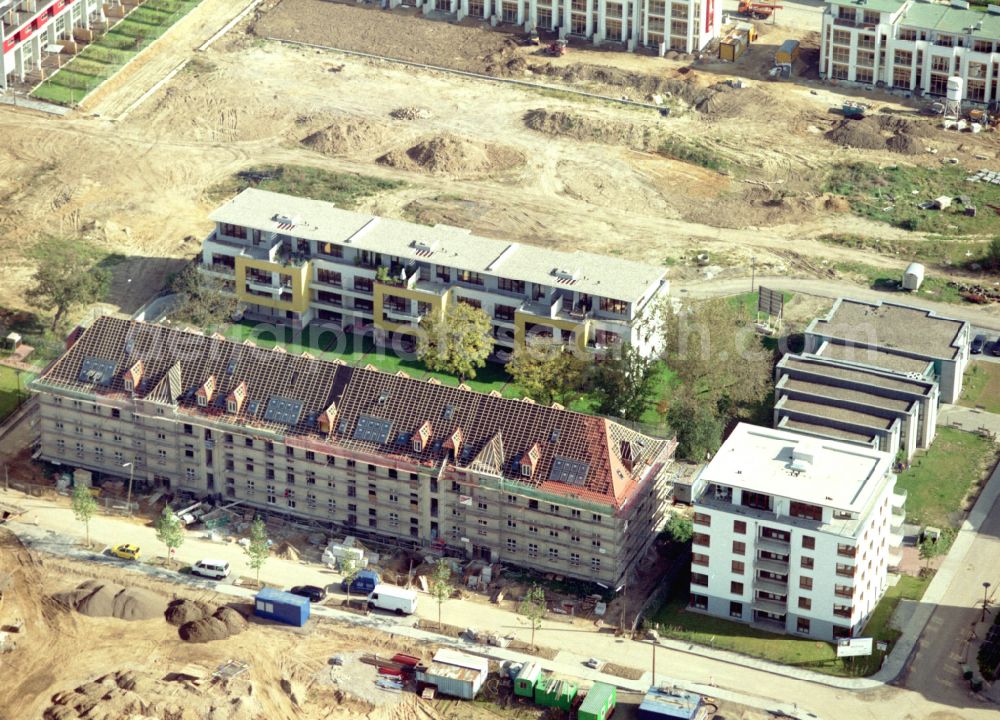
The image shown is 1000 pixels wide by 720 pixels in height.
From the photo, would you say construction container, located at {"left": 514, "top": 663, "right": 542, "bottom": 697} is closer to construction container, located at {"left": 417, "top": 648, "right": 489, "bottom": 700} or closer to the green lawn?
construction container, located at {"left": 417, "top": 648, "right": 489, "bottom": 700}

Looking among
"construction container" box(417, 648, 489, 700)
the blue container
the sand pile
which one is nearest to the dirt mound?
the blue container

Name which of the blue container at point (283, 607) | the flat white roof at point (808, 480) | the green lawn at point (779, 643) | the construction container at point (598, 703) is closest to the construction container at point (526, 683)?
the construction container at point (598, 703)

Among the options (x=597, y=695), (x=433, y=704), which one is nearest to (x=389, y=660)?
(x=433, y=704)

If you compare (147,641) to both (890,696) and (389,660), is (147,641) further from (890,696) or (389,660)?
(890,696)

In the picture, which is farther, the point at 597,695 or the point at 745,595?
the point at 745,595

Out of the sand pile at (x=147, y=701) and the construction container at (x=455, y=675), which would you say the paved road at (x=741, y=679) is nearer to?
the construction container at (x=455, y=675)

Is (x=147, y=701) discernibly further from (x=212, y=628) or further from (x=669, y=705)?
(x=669, y=705)
